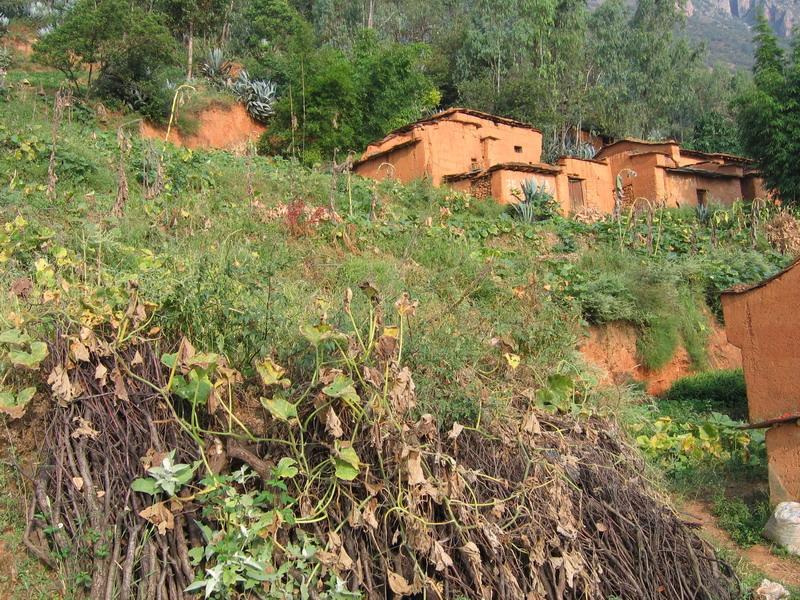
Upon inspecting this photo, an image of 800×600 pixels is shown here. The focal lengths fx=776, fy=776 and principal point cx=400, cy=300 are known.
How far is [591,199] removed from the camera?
21.4 m

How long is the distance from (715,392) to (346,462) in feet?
27.4

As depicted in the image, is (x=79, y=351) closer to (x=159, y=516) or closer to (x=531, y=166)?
(x=159, y=516)

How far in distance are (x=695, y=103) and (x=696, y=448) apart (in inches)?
1496

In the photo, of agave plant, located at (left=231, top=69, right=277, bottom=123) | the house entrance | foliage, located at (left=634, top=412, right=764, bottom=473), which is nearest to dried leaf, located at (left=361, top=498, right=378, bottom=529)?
foliage, located at (left=634, top=412, right=764, bottom=473)

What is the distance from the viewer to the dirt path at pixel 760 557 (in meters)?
4.98

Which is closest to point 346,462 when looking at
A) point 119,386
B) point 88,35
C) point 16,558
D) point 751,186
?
point 119,386

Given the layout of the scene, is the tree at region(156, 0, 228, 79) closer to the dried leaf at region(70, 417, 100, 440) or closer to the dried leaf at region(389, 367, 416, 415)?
the dried leaf at region(70, 417, 100, 440)

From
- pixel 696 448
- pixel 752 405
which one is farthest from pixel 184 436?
pixel 752 405

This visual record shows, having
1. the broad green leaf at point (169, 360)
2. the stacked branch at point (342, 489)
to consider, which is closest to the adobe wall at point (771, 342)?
the stacked branch at point (342, 489)

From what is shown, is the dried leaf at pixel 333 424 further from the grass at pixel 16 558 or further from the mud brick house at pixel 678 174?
the mud brick house at pixel 678 174

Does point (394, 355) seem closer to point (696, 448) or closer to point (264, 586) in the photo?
point (264, 586)

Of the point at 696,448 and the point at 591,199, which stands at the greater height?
the point at 591,199

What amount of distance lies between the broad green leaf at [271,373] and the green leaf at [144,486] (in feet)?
2.40

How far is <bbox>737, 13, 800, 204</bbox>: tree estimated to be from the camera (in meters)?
20.7
